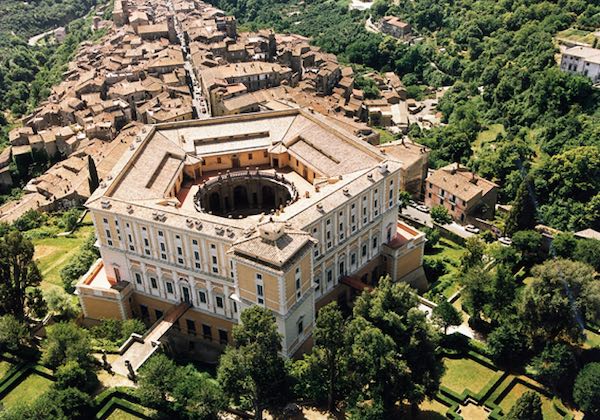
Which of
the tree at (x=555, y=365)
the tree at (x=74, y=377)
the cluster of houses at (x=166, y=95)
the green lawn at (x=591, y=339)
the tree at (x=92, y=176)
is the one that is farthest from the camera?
the cluster of houses at (x=166, y=95)

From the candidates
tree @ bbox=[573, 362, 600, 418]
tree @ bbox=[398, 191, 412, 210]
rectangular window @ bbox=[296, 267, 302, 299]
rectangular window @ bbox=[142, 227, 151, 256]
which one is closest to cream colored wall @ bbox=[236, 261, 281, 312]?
rectangular window @ bbox=[296, 267, 302, 299]

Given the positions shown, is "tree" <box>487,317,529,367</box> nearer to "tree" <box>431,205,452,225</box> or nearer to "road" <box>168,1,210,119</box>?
"tree" <box>431,205,452,225</box>

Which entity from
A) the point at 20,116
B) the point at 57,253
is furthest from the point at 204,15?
the point at 57,253

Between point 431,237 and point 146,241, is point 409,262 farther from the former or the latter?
point 146,241

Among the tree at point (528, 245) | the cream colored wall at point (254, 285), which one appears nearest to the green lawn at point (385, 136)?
the tree at point (528, 245)

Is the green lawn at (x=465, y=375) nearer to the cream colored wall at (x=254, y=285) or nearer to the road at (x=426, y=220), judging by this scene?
the cream colored wall at (x=254, y=285)

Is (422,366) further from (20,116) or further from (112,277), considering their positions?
(20,116)
